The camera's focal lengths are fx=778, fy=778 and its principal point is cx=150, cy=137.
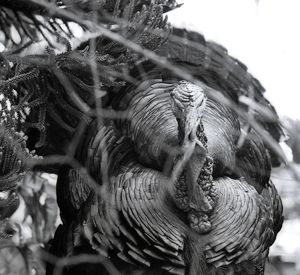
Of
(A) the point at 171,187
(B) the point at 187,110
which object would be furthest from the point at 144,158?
(B) the point at 187,110

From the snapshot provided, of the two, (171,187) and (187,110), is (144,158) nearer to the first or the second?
(171,187)

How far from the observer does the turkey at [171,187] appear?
1.65m

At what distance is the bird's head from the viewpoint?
1578 millimetres

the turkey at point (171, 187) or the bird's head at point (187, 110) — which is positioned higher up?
the bird's head at point (187, 110)

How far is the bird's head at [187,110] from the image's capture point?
1.58 metres

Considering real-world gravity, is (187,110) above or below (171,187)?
above

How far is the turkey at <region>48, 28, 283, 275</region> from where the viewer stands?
1651 millimetres

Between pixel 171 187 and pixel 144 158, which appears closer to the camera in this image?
pixel 171 187

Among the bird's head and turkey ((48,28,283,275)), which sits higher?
the bird's head

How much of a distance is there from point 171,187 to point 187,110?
0.63ft

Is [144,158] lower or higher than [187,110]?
lower

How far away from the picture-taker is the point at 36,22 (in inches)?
65.6

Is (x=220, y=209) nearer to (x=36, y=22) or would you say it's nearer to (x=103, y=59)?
(x=103, y=59)

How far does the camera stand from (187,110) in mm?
1581
